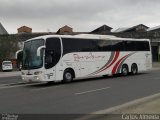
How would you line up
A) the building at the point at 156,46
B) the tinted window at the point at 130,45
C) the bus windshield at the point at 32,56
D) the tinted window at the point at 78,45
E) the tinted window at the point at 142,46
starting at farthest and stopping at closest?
1. the building at the point at 156,46
2. the tinted window at the point at 142,46
3. the tinted window at the point at 130,45
4. the tinted window at the point at 78,45
5. the bus windshield at the point at 32,56

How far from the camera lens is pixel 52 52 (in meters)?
21.2

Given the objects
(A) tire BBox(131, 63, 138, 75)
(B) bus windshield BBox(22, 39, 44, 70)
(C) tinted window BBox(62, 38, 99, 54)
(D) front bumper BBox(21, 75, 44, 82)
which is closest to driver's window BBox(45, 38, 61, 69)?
(B) bus windshield BBox(22, 39, 44, 70)

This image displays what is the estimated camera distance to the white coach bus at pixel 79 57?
68.6 feet

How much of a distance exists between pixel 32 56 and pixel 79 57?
364 cm

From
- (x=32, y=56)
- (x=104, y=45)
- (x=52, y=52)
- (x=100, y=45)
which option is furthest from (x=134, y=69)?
(x=32, y=56)

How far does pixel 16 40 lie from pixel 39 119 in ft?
147

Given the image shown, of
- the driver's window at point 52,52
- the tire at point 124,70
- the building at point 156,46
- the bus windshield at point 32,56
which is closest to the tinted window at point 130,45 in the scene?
the tire at point 124,70

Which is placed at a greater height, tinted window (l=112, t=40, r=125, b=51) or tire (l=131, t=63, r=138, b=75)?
tinted window (l=112, t=40, r=125, b=51)

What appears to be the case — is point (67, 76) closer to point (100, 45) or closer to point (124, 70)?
point (100, 45)

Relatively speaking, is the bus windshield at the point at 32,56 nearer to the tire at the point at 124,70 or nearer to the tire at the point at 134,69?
the tire at the point at 124,70

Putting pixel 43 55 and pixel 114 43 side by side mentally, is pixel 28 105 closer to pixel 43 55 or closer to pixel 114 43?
pixel 43 55

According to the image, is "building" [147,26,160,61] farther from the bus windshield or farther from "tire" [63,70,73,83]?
the bus windshield

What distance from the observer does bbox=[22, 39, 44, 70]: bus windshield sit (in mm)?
20822

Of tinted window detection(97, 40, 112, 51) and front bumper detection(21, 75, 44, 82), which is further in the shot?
tinted window detection(97, 40, 112, 51)
